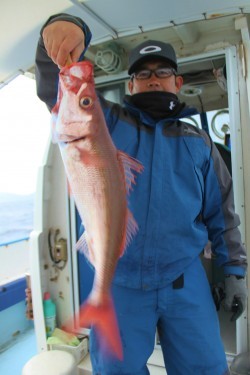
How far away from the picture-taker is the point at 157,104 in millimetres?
1854

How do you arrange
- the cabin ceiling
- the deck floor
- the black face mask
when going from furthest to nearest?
the deck floor, the cabin ceiling, the black face mask

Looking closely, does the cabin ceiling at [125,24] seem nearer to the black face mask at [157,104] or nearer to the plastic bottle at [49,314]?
the black face mask at [157,104]

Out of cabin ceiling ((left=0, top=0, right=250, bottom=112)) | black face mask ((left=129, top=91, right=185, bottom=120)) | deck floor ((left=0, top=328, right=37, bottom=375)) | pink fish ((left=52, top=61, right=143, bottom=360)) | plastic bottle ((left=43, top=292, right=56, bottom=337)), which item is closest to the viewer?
pink fish ((left=52, top=61, right=143, bottom=360))

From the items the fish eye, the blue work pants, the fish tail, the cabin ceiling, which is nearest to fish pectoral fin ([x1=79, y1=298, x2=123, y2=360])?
the fish tail

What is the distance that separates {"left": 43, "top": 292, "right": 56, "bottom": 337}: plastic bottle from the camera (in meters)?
3.30

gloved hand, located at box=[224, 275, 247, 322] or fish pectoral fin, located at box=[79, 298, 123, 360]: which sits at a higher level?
fish pectoral fin, located at box=[79, 298, 123, 360]

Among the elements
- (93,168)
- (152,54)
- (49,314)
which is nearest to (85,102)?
(93,168)

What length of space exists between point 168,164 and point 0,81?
221 centimetres

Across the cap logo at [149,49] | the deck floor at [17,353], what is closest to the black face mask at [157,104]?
the cap logo at [149,49]

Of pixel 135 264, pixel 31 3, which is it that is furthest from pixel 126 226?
pixel 31 3

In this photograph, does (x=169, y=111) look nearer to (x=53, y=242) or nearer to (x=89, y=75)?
(x=89, y=75)

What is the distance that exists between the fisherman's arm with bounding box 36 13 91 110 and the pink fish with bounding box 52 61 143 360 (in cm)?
14

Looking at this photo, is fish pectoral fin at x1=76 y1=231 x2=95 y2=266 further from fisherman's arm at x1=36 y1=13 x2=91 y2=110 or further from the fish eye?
fisherman's arm at x1=36 y1=13 x2=91 y2=110

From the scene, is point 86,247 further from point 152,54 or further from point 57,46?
point 152,54
